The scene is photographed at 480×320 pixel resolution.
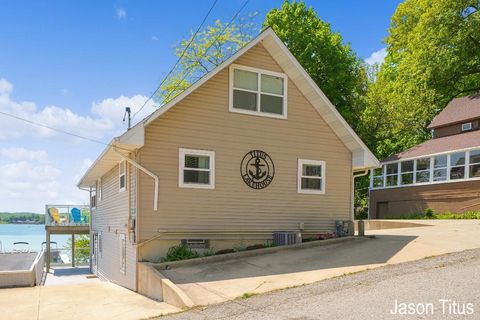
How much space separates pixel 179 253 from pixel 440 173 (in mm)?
18026

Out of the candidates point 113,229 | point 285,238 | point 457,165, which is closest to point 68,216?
point 113,229

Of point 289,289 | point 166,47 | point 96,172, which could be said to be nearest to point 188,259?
point 289,289

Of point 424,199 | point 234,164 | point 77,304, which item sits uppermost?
point 234,164

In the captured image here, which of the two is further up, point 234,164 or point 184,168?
point 234,164

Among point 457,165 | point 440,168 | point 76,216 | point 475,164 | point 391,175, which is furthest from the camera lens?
point 391,175

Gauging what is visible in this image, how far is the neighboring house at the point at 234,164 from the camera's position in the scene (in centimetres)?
1266

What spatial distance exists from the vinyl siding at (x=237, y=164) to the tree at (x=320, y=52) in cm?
1752

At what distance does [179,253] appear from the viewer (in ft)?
41.0

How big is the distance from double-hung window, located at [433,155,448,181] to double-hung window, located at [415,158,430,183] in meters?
0.57

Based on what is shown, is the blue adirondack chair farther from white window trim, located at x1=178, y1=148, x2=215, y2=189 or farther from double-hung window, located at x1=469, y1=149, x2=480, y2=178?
double-hung window, located at x1=469, y1=149, x2=480, y2=178

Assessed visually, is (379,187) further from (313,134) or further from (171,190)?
(171,190)

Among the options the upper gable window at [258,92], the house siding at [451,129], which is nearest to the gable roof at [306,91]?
the upper gable window at [258,92]

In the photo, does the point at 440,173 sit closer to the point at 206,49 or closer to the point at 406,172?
the point at 406,172

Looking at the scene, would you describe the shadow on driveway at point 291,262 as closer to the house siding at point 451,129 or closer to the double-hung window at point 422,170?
the double-hung window at point 422,170
